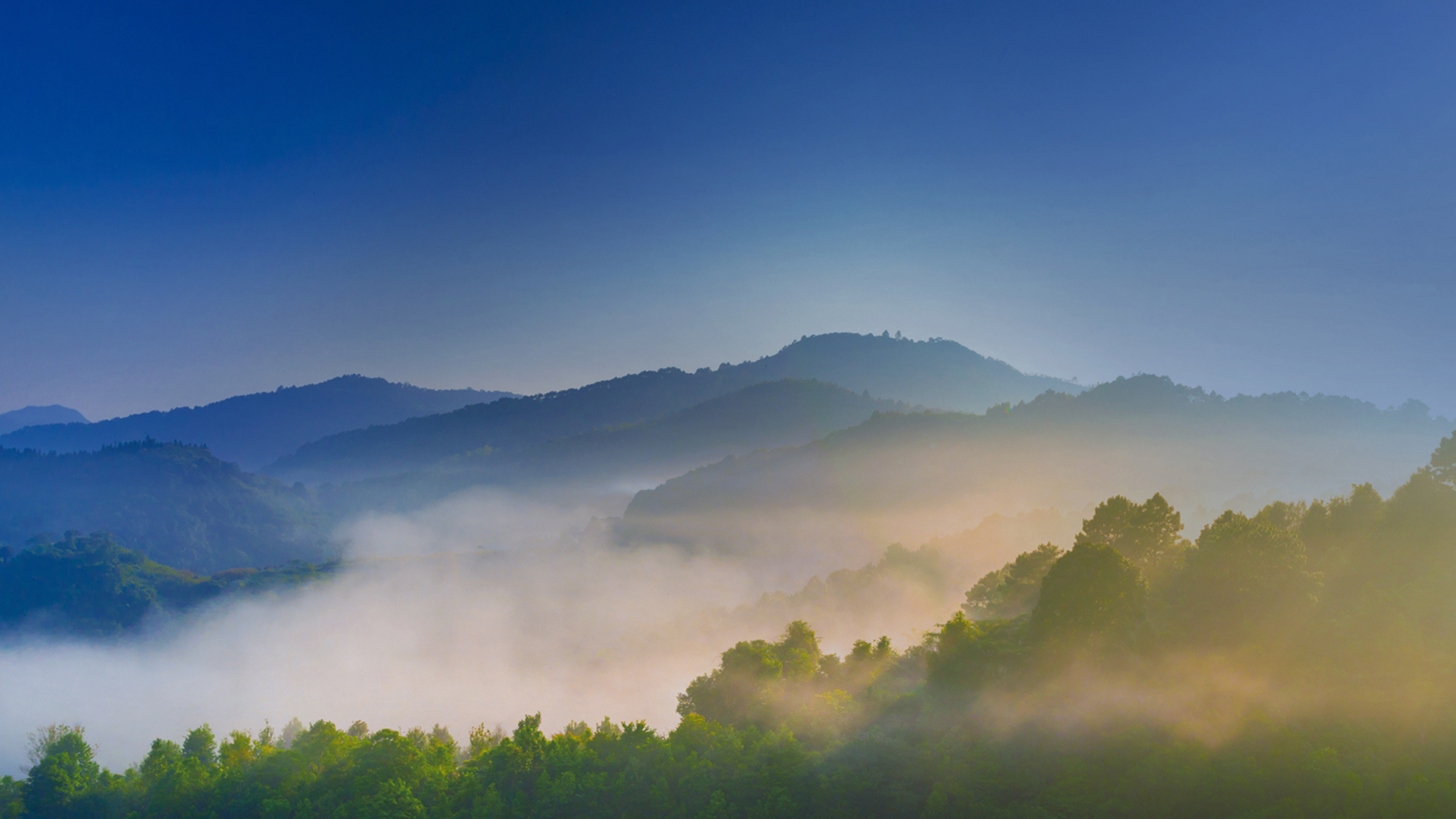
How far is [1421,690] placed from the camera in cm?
2875

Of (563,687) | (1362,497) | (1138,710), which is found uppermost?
(1362,497)

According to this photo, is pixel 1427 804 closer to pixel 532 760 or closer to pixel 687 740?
pixel 687 740

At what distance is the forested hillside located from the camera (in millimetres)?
28656

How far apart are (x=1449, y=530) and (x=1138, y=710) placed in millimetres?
20177

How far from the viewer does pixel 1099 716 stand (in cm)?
3303

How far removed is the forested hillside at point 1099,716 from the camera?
94.0ft

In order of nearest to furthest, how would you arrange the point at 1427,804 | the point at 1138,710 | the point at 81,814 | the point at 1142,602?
the point at 1427,804
the point at 1138,710
the point at 1142,602
the point at 81,814

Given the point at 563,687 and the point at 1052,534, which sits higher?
the point at 1052,534

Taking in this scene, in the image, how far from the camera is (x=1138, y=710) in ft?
107

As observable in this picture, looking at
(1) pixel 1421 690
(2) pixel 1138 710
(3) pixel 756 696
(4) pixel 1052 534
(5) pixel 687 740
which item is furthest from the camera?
(4) pixel 1052 534

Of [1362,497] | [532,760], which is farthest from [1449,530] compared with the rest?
[532,760]

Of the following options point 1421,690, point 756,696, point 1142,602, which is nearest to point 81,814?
point 756,696

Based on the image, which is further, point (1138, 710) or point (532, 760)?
point (532, 760)

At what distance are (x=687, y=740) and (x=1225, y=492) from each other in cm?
17424
